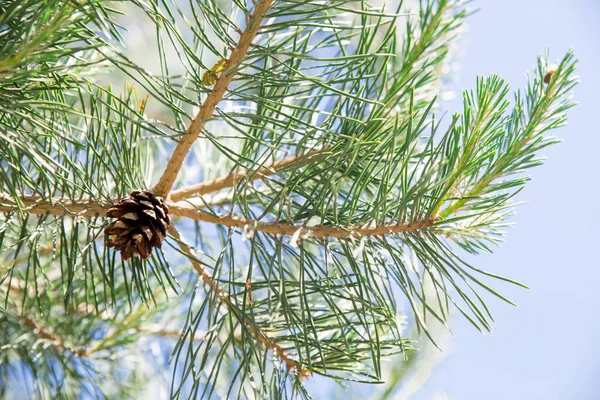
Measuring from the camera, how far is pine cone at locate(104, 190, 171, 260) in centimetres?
47

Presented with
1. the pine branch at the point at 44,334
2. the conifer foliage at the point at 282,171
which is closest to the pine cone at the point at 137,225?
the conifer foliage at the point at 282,171

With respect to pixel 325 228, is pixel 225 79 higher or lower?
higher

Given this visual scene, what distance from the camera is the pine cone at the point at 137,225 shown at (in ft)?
1.54

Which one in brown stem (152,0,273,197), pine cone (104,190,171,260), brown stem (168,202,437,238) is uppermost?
brown stem (152,0,273,197)

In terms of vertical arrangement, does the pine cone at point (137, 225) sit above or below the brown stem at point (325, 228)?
above

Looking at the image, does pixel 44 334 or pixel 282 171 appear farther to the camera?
pixel 44 334

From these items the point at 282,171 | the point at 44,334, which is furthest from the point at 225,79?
the point at 44,334

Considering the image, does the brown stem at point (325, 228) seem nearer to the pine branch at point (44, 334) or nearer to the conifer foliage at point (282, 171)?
the conifer foliage at point (282, 171)

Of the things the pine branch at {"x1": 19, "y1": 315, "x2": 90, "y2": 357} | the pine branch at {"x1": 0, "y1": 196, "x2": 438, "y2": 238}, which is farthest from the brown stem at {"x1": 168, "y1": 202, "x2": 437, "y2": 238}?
the pine branch at {"x1": 19, "y1": 315, "x2": 90, "y2": 357}

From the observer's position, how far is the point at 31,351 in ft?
2.18

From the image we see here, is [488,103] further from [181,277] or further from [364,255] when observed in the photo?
[181,277]

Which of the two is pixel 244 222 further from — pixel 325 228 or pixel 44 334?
pixel 44 334

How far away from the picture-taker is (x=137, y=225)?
1.54 ft

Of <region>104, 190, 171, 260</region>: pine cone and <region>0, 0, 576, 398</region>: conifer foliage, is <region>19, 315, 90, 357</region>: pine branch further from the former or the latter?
<region>104, 190, 171, 260</region>: pine cone
